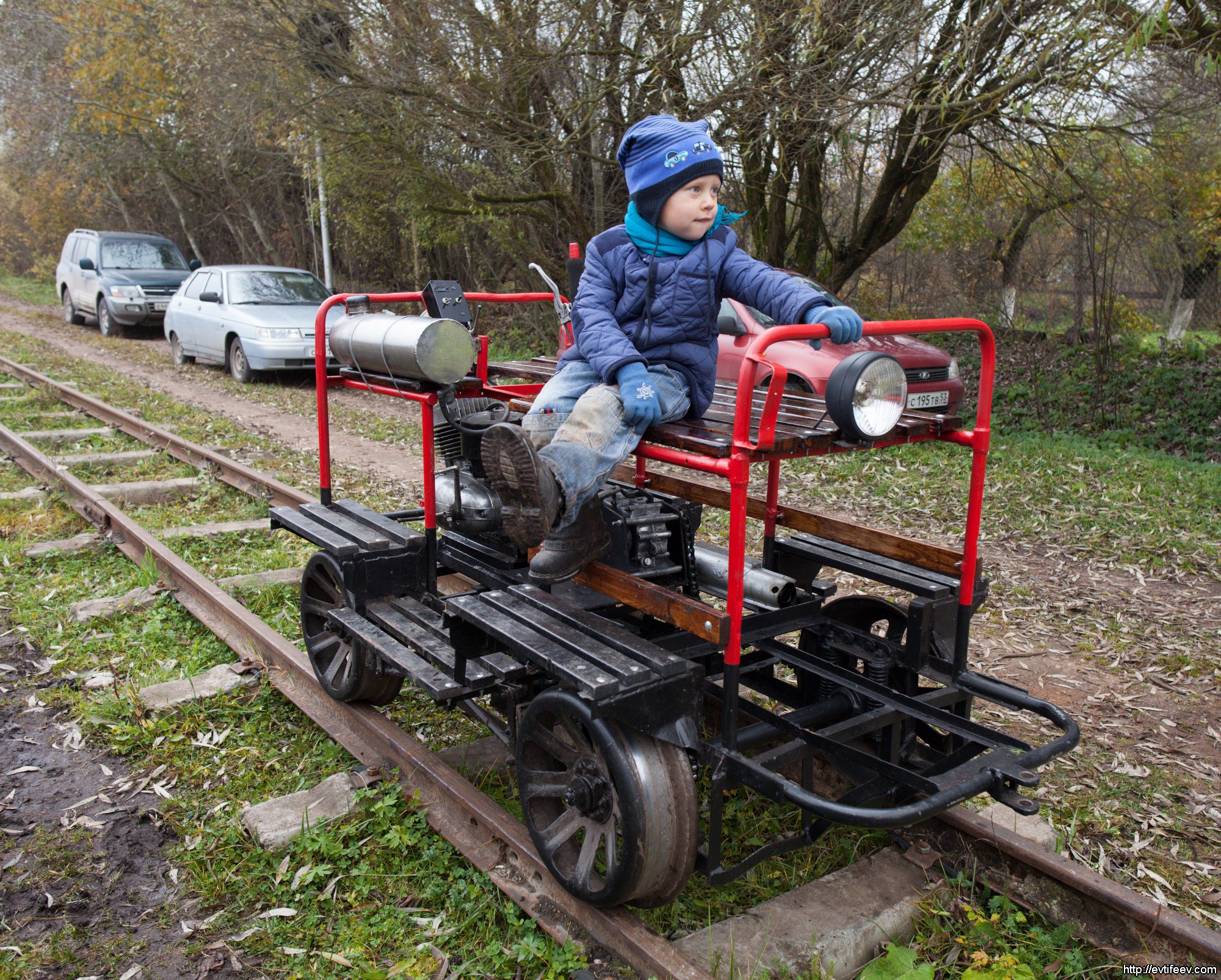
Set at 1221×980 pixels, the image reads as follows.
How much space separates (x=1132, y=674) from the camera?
4840 mm

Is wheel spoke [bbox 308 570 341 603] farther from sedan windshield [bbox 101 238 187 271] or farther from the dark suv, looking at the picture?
sedan windshield [bbox 101 238 187 271]

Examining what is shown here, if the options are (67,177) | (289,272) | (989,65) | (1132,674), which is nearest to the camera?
(1132,674)

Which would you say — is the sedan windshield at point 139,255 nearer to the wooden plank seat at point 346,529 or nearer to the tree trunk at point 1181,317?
the wooden plank seat at point 346,529

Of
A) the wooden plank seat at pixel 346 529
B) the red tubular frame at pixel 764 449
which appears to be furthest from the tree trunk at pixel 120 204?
the red tubular frame at pixel 764 449

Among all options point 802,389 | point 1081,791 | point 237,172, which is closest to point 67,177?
point 237,172

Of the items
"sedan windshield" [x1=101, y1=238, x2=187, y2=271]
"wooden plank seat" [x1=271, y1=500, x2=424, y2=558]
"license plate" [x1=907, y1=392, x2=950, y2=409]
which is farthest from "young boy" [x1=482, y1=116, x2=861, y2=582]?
"sedan windshield" [x1=101, y1=238, x2=187, y2=271]

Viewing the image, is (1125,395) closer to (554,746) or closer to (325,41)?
(554,746)

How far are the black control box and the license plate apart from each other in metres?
5.80

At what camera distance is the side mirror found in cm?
827

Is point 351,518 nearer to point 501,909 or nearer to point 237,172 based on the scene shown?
point 501,909

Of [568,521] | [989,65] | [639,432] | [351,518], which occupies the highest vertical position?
[989,65]

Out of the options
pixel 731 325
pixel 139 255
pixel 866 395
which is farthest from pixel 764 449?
pixel 139 255

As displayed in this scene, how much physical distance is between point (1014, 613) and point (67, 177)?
103ft

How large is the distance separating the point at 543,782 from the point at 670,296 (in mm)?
1667
